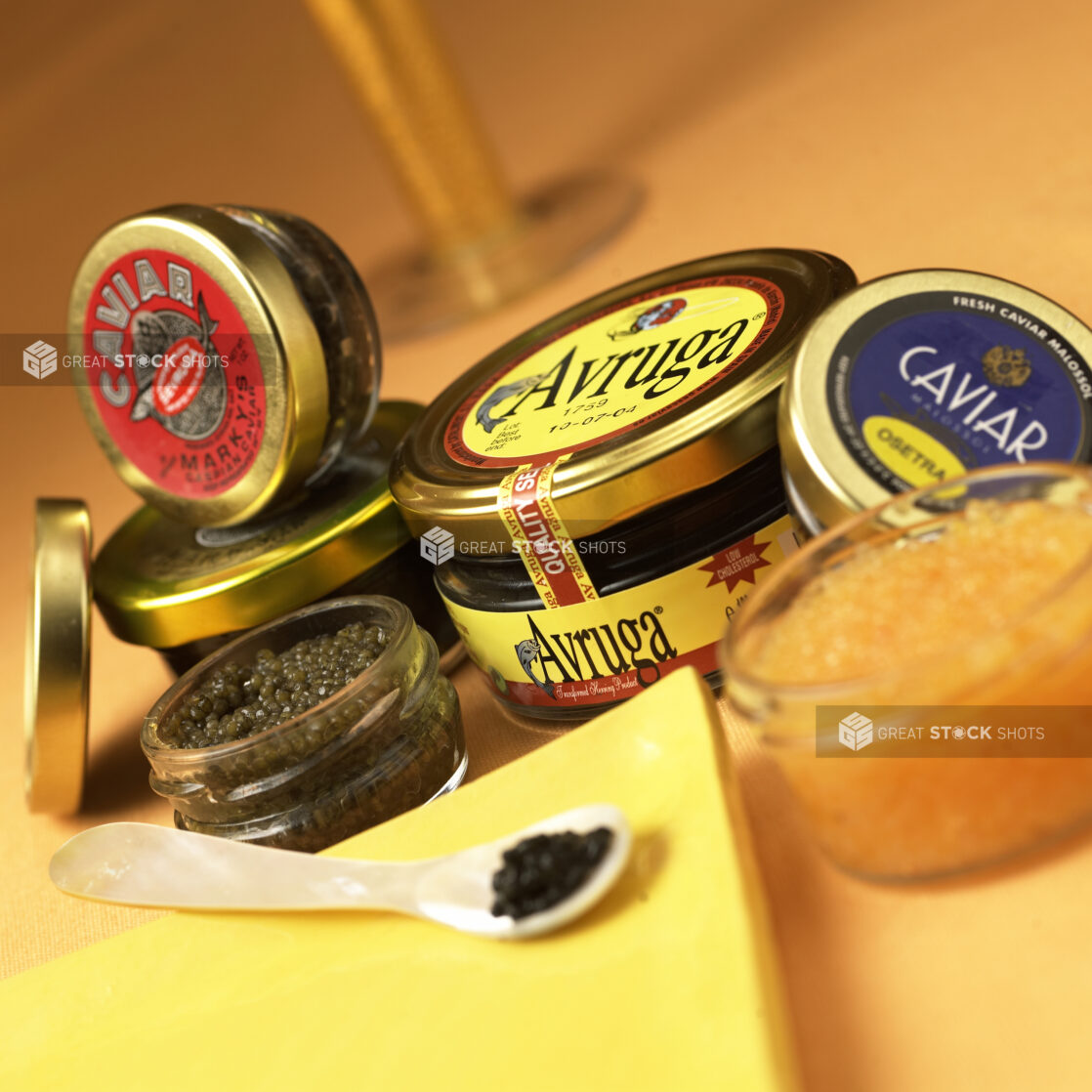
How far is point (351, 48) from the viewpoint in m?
2.27

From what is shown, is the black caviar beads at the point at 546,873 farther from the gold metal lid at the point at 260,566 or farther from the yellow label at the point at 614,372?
the gold metal lid at the point at 260,566

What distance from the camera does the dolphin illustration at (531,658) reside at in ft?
3.41

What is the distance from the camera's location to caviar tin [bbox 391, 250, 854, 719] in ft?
3.12

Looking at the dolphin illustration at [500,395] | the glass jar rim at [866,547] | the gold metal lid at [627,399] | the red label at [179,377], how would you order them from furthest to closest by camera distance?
1. the red label at [179,377]
2. the dolphin illustration at [500,395]
3. the gold metal lid at [627,399]
4. the glass jar rim at [866,547]

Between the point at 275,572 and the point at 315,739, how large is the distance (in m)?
0.28

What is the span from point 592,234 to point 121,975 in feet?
5.72

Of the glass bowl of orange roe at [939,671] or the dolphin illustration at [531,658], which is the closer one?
the glass bowl of orange roe at [939,671]

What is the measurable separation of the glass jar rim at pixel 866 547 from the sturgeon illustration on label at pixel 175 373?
655mm

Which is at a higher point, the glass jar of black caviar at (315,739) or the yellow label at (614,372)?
the yellow label at (614,372)

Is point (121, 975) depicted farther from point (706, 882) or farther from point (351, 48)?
point (351, 48)

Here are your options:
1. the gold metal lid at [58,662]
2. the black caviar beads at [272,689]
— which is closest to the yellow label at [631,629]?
the black caviar beads at [272,689]

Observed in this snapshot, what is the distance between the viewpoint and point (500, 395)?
1215 millimetres

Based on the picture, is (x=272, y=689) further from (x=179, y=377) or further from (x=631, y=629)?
(x=179, y=377)

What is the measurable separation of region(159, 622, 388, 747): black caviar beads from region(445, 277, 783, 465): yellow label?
20 cm
